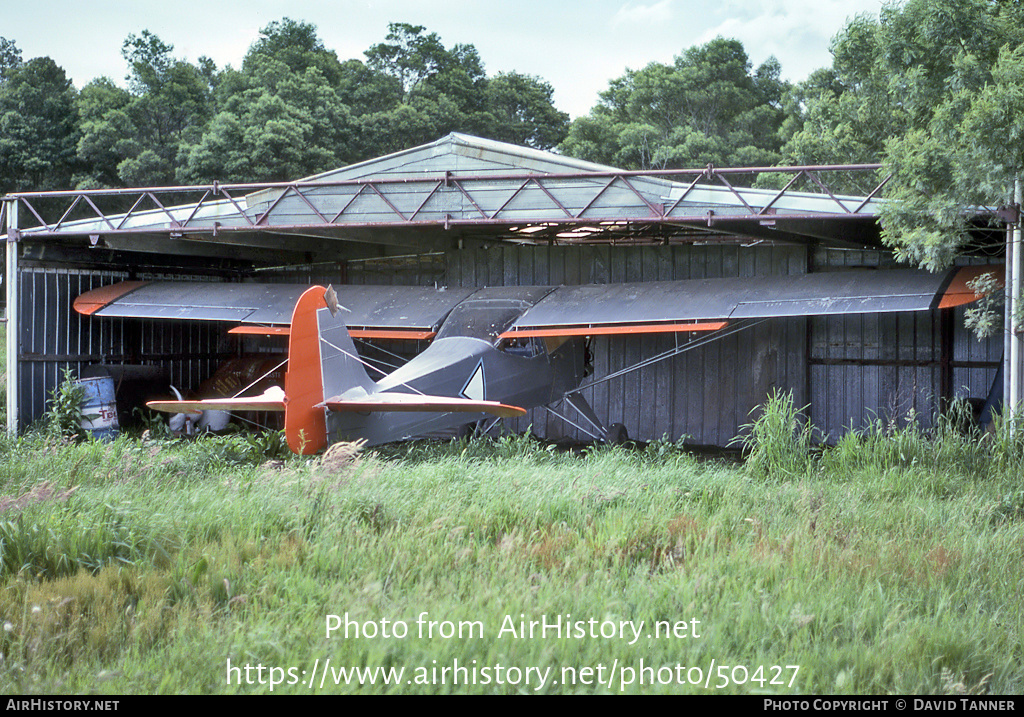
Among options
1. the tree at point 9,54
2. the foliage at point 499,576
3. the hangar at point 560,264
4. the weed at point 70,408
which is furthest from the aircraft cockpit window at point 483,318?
the tree at point 9,54

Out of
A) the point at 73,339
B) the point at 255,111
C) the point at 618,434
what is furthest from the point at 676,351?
the point at 255,111

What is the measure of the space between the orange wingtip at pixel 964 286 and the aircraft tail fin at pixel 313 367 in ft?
21.1

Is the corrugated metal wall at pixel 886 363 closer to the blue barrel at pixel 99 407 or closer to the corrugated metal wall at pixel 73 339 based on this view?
the blue barrel at pixel 99 407

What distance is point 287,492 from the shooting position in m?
6.10

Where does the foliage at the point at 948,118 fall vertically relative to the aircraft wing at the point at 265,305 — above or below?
above

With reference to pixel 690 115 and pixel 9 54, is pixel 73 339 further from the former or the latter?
pixel 9 54

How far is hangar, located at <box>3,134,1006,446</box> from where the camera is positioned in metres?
11.6

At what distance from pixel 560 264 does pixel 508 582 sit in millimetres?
10483

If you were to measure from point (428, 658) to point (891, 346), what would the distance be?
417 inches

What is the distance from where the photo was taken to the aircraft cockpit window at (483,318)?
36.8 ft

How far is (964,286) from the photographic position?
9.30 metres

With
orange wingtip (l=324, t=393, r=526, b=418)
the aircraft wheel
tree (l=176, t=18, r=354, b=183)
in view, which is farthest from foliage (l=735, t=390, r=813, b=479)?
tree (l=176, t=18, r=354, b=183)

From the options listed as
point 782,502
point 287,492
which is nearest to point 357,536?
point 287,492

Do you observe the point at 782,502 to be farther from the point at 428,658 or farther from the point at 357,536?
the point at 428,658
